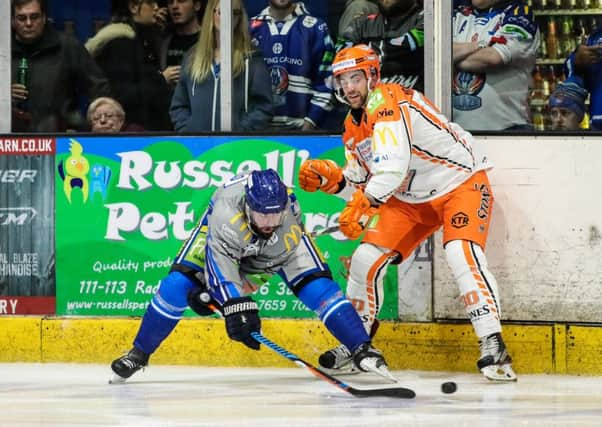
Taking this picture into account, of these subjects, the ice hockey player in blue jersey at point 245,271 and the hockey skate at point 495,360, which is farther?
the hockey skate at point 495,360

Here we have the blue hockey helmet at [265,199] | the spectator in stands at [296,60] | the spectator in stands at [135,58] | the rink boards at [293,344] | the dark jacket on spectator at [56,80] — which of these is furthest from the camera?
the dark jacket on spectator at [56,80]

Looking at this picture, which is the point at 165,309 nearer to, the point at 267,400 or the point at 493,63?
the point at 267,400

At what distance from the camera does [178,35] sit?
25.8 ft

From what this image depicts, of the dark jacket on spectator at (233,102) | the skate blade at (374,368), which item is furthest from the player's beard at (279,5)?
the skate blade at (374,368)

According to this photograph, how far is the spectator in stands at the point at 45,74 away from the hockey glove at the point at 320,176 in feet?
4.75

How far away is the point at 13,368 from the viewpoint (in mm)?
7453

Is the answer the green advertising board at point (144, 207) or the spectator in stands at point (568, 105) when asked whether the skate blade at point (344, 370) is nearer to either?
the green advertising board at point (144, 207)

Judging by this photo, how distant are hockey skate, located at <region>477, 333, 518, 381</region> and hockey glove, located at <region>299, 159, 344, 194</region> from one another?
1070 mm

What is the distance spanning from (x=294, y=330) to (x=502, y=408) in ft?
5.71

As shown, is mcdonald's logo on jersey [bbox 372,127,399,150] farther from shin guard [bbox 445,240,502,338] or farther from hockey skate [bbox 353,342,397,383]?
hockey skate [bbox 353,342,397,383]

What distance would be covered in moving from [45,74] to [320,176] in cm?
186

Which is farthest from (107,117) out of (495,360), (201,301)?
(495,360)

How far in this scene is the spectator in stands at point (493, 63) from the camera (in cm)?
730

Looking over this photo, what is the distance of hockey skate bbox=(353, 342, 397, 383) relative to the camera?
646cm
